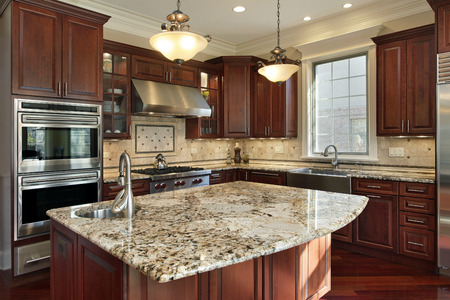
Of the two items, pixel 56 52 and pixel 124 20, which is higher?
pixel 124 20

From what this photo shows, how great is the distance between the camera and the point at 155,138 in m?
4.59

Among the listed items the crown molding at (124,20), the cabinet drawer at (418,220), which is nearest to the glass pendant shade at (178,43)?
the crown molding at (124,20)

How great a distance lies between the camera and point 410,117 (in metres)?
3.47

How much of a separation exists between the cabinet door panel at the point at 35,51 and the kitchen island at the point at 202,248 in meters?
1.59

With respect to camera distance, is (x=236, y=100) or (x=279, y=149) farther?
(x=279, y=149)

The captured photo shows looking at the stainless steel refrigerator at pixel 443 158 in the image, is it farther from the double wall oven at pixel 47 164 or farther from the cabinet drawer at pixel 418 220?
the double wall oven at pixel 47 164

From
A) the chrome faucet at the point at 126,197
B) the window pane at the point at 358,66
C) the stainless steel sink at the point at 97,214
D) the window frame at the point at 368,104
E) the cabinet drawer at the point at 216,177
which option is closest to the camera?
the chrome faucet at the point at 126,197

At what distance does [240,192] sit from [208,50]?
11.6ft

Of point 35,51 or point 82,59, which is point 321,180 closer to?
point 82,59

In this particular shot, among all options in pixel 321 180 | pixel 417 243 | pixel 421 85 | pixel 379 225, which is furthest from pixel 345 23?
pixel 417 243

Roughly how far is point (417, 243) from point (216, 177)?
257 cm

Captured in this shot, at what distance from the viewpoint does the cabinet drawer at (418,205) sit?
3.07 metres

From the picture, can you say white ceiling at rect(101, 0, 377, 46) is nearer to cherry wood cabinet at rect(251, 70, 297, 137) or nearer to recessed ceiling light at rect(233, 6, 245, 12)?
recessed ceiling light at rect(233, 6, 245, 12)

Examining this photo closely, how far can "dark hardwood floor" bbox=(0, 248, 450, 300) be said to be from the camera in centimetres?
262
